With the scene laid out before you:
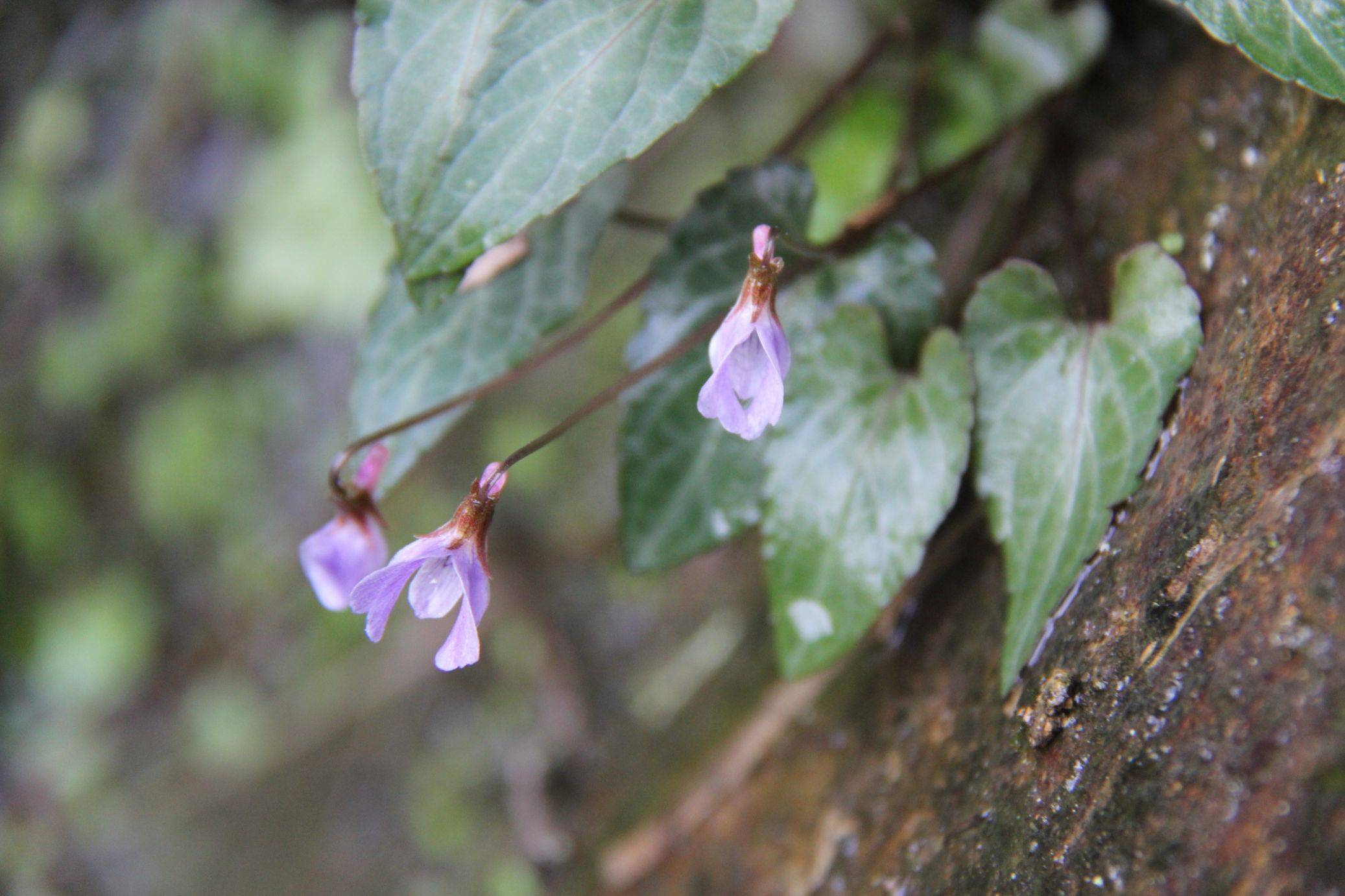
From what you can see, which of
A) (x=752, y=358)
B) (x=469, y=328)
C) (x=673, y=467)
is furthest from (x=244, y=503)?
(x=752, y=358)

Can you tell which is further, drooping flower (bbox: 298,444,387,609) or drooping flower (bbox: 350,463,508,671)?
drooping flower (bbox: 298,444,387,609)

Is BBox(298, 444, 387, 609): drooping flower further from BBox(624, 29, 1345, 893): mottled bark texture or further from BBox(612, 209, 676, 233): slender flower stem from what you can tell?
BBox(624, 29, 1345, 893): mottled bark texture

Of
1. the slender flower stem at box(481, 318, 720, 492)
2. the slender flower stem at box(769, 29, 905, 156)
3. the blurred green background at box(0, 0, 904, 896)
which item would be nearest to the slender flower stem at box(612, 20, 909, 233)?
the slender flower stem at box(769, 29, 905, 156)

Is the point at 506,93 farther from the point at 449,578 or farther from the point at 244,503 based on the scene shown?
the point at 244,503

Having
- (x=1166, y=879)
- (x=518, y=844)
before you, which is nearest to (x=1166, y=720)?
(x=1166, y=879)

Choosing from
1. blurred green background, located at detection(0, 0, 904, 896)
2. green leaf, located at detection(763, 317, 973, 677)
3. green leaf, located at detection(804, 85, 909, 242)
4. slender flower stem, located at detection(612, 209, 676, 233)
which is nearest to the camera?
green leaf, located at detection(763, 317, 973, 677)

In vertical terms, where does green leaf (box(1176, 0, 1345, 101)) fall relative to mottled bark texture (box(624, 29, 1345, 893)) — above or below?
above

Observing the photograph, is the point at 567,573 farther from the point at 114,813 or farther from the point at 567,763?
the point at 114,813
